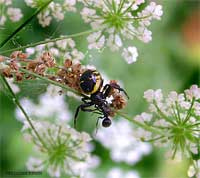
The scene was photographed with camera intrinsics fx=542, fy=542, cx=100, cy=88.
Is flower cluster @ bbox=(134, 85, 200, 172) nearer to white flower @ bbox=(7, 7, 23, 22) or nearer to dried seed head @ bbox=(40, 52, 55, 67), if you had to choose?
dried seed head @ bbox=(40, 52, 55, 67)

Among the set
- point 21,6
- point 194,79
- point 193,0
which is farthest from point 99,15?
point 193,0

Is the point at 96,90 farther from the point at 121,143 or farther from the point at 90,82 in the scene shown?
the point at 121,143

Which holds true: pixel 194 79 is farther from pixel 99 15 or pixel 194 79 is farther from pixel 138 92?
pixel 99 15

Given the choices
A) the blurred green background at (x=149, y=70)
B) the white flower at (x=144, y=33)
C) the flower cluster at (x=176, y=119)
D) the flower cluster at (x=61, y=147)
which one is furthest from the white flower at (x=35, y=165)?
the blurred green background at (x=149, y=70)

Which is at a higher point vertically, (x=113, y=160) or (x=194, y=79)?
(x=194, y=79)

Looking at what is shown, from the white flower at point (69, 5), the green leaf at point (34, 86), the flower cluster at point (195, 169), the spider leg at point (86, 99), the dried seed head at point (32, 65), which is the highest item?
the white flower at point (69, 5)

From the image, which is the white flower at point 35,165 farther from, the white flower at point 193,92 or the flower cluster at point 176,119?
the white flower at point 193,92
